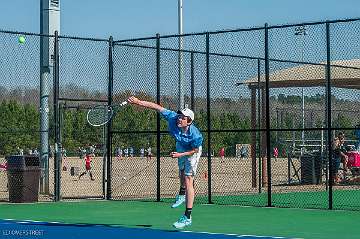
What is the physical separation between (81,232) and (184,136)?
235 cm

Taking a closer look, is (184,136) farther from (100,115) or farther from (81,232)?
(100,115)

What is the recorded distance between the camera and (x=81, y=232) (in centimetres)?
1159

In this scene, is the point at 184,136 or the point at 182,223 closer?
the point at 182,223

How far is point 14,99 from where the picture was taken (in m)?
32.3

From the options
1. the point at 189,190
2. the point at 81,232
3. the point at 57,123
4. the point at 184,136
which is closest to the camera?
the point at 81,232

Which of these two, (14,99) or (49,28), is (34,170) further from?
(14,99)

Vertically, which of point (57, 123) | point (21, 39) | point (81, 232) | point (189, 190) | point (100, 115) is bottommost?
point (81, 232)

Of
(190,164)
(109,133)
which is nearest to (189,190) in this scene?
(190,164)

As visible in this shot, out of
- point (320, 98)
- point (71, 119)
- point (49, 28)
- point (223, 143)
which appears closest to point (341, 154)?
point (320, 98)

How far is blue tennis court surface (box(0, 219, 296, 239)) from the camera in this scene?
11.1 metres

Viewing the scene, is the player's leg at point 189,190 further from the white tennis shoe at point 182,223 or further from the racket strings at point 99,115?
the racket strings at point 99,115

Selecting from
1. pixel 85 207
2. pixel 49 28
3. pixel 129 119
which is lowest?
pixel 85 207

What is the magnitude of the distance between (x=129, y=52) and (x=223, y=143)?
15.5m

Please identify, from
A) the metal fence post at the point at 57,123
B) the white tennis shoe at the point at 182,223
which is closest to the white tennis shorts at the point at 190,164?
the white tennis shoe at the point at 182,223
